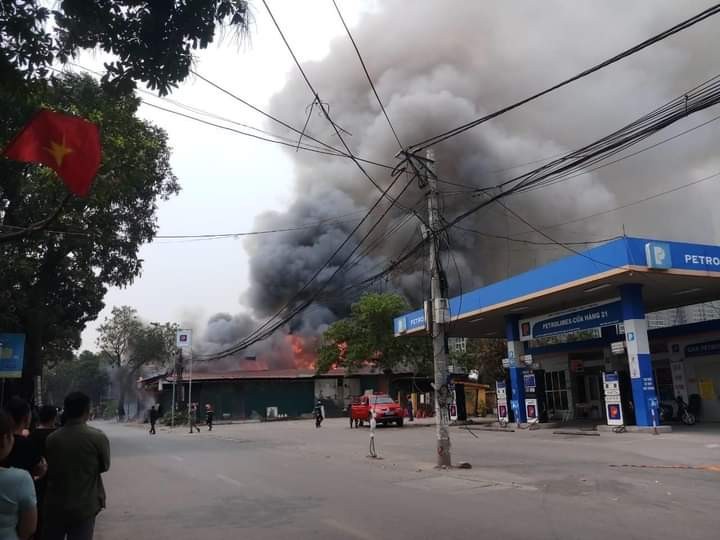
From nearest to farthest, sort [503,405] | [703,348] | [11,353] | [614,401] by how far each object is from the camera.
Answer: [614,401] < [11,353] < [703,348] < [503,405]

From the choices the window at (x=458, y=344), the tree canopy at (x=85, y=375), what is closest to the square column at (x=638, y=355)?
the window at (x=458, y=344)

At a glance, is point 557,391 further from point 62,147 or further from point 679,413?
point 62,147

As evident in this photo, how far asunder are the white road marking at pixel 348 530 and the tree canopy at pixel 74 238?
6.51 meters

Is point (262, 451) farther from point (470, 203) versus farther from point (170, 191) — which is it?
point (470, 203)

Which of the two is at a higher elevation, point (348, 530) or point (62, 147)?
point (62, 147)

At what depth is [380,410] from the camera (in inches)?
1033

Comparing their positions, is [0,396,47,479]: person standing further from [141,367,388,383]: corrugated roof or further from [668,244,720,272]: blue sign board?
[141,367,388,383]: corrugated roof

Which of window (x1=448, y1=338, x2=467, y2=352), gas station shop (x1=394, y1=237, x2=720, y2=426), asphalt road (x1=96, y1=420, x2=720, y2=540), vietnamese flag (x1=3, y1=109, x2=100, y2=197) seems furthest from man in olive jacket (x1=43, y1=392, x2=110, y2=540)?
window (x1=448, y1=338, x2=467, y2=352)

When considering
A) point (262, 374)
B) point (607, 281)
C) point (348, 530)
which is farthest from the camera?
point (262, 374)

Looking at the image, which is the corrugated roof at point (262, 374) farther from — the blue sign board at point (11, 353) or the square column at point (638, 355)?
the square column at point (638, 355)

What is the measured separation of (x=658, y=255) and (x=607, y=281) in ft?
5.73

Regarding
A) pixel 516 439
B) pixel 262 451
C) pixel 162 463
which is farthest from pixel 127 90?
pixel 516 439

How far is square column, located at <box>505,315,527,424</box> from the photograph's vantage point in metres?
22.9

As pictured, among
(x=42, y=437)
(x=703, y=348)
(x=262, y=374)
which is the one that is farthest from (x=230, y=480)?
(x=262, y=374)
